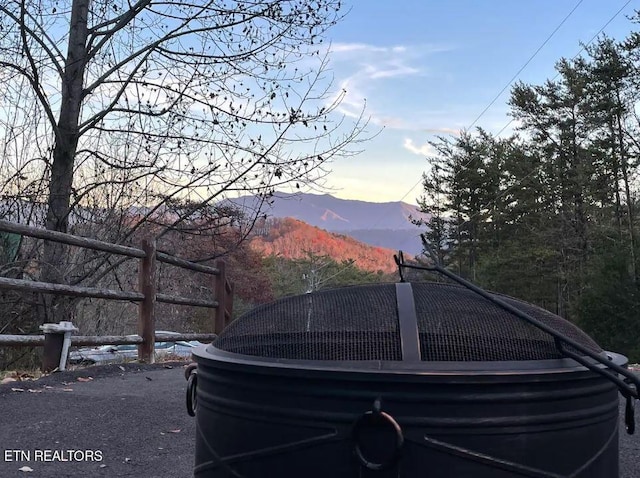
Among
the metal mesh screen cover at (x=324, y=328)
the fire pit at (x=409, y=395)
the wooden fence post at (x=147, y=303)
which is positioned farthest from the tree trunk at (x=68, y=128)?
the fire pit at (x=409, y=395)

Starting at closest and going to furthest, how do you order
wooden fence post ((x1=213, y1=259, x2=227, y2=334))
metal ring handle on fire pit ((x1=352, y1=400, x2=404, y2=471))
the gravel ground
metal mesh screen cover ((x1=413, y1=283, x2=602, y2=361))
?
metal ring handle on fire pit ((x1=352, y1=400, x2=404, y2=471)), metal mesh screen cover ((x1=413, y1=283, x2=602, y2=361)), the gravel ground, wooden fence post ((x1=213, y1=259, x2=227, y2=334))

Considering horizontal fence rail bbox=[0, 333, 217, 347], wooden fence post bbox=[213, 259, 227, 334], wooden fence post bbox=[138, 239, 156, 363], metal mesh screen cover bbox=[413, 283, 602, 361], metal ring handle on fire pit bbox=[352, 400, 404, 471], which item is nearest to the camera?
metal ring handle on fire pit bbox=[352, 400, 404, 471]

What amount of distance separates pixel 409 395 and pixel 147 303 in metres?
5.33

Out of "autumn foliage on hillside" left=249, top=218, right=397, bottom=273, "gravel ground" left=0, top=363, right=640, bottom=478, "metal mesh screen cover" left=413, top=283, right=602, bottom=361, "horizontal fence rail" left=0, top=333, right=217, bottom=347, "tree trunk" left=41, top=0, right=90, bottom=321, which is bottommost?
"gravel ground" left=0, top=363, right=640, bottom=478

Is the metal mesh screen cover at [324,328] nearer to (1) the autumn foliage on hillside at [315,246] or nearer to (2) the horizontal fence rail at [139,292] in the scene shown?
(2) the horizontal fence rail at [139,292]

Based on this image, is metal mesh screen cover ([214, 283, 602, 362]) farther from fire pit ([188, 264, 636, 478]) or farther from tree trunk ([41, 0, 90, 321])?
tree trunk ([41, 0, 90, 321])

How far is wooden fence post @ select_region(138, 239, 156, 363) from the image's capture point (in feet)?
20.2

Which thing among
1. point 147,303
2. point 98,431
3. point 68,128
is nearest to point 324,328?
point 98,431

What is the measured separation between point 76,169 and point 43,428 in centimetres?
450

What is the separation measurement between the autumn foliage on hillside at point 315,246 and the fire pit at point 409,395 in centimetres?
4050

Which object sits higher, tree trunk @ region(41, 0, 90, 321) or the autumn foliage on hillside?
the autumn foliage on hillside

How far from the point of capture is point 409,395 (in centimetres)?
126

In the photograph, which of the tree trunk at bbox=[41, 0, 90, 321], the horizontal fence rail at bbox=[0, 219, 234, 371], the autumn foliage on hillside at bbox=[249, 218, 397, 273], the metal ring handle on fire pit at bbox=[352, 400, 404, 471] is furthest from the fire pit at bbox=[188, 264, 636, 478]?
the autumn foliage on hillside at bbox=[249, 218, 397, 273]

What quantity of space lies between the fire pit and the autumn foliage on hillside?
40.5 meters
